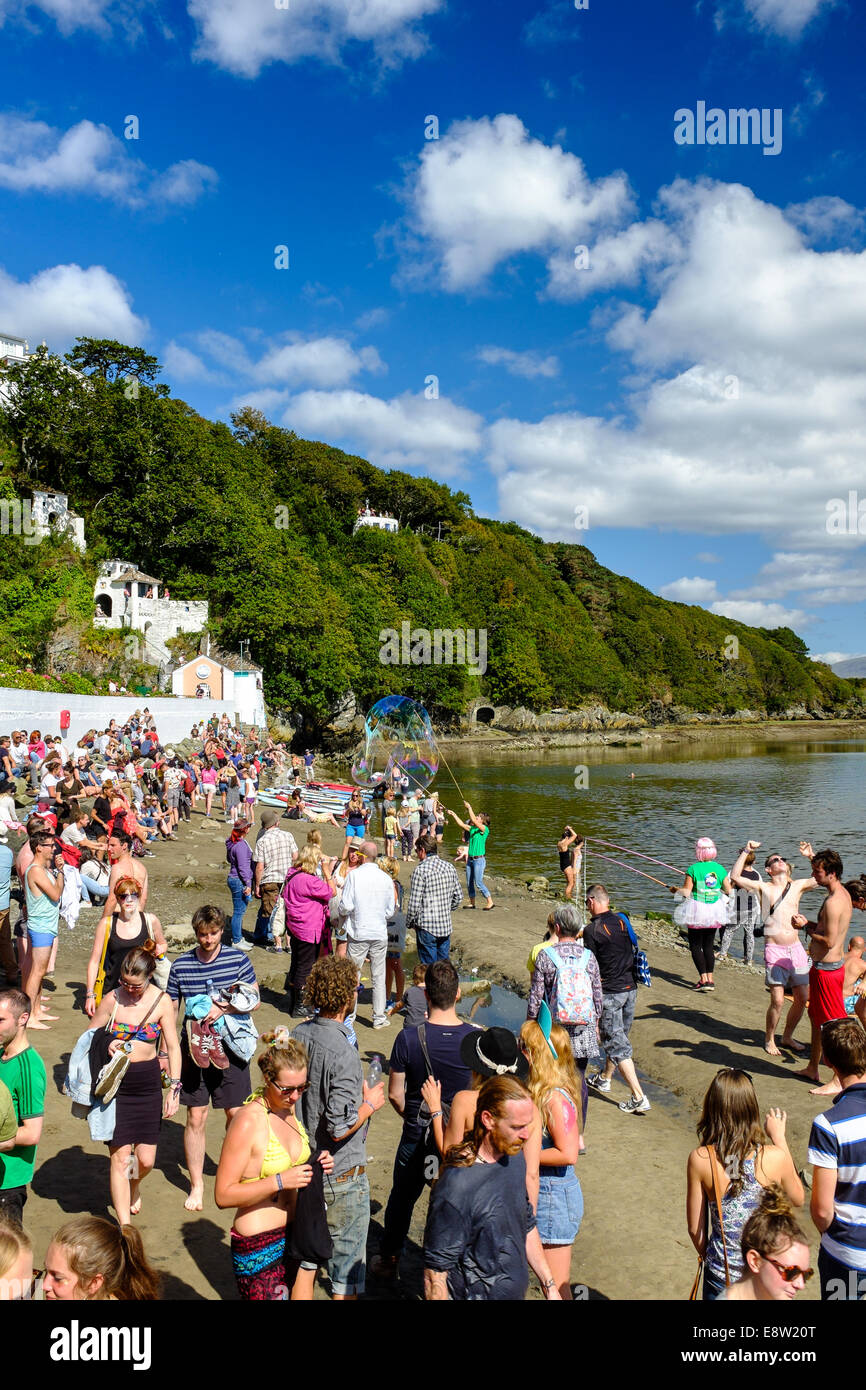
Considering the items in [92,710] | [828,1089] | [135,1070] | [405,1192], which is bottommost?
[828,1089]

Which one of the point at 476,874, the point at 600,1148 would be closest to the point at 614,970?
the point at 600,1148

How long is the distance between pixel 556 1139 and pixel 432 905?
4.72 meters

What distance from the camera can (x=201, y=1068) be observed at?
518 centimetres

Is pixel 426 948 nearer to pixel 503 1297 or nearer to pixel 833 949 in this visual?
pixel 833 949

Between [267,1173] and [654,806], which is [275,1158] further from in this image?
[654,806]

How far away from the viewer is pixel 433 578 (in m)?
94.4

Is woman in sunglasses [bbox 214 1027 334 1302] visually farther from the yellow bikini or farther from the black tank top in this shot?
the black tank top

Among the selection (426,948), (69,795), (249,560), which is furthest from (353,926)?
(249,560)

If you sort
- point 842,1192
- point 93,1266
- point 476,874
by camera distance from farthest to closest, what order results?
point 476,874 < point 842,1192 < point 93,1266

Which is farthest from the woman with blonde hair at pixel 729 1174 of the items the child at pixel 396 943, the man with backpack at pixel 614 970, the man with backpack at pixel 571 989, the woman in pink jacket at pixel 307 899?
the child at pixel 396 943

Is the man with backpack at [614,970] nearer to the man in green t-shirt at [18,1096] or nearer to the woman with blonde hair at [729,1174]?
the woman with blonde hair at [729,1174]

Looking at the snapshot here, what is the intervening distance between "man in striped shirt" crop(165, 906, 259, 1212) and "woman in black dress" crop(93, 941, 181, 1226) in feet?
1.18

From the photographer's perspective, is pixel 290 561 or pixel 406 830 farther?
pixel 290 561
